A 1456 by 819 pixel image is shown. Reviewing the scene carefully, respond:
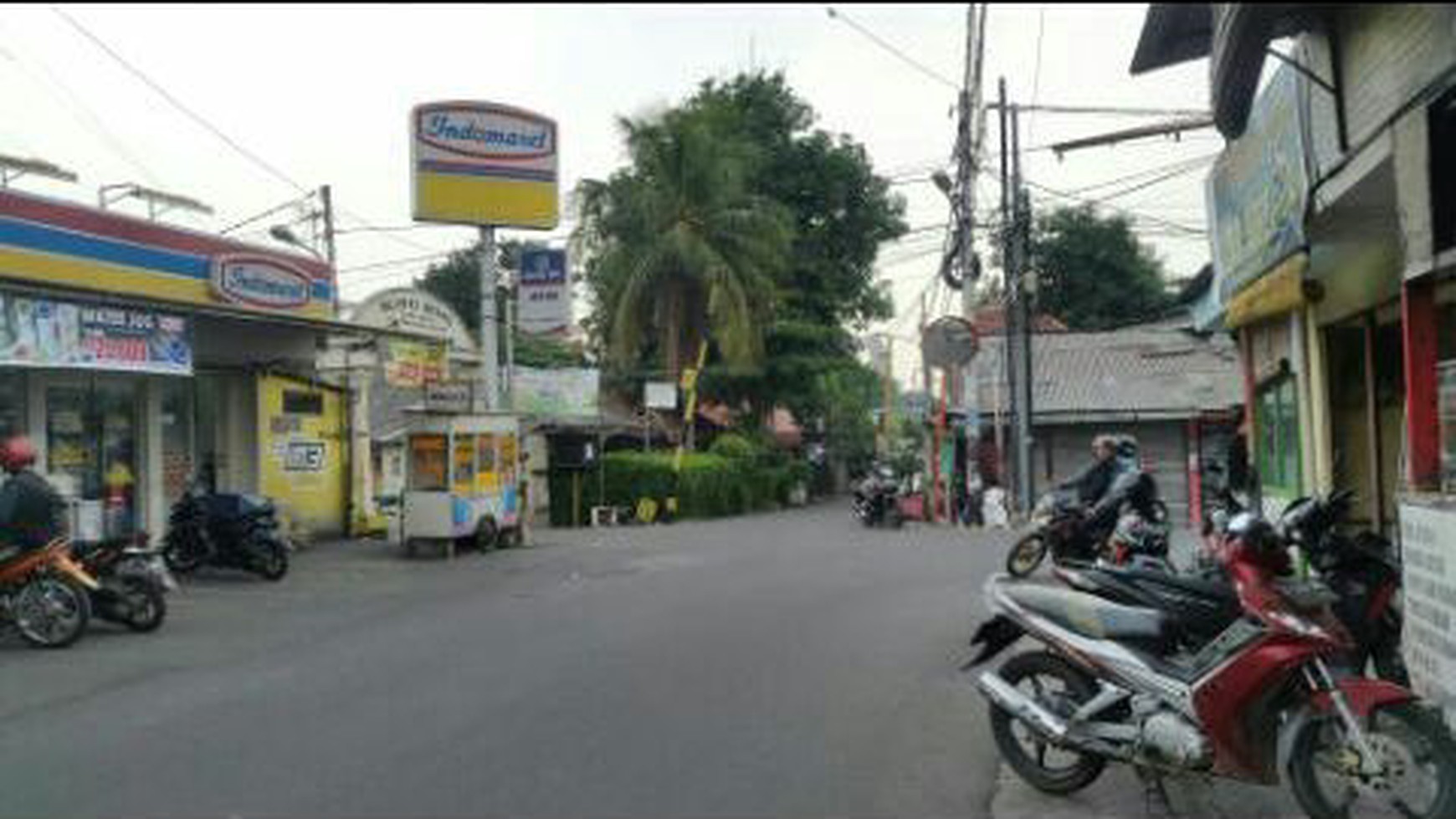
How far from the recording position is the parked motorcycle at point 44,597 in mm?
12195

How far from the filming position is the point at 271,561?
59.5 ft

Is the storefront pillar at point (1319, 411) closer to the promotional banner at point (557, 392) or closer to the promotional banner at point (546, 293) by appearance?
the promotional banner at point (546, 293)

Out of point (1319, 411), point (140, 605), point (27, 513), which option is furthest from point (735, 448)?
point (1319, 411)

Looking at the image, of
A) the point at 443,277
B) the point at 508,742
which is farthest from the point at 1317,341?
the point at 443,277

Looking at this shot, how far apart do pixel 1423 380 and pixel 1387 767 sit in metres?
3.28

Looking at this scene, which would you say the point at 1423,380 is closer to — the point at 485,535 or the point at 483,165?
the point at 485,535

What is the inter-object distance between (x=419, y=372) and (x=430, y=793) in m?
20.6

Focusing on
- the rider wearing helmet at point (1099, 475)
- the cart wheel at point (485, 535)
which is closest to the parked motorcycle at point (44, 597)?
the rider wearing helmet at point (1099, 475)

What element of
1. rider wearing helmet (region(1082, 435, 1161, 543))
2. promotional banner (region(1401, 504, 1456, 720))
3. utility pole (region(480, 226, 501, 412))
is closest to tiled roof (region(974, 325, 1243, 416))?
utility pole (region(480, 226, 501, 412))

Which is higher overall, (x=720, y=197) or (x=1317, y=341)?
(x=720, y=197)

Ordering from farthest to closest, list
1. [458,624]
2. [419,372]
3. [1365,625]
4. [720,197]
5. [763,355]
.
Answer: [763,355]
[720,197]
[419,372]
[458,624]
[1365,625]

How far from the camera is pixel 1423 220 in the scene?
7.93 meters

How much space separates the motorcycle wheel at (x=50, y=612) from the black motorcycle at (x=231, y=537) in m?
5.74

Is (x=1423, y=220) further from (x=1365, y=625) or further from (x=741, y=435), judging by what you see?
(x=741, y=435)
